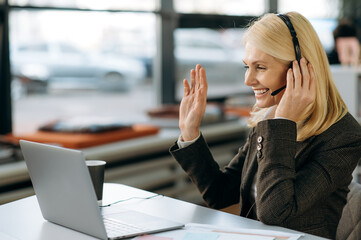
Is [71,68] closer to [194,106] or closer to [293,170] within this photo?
[194,106]

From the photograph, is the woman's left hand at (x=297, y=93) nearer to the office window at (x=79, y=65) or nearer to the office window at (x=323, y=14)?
the office window at (x=79, y=65)

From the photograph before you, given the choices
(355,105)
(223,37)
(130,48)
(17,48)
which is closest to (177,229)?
(17,48)

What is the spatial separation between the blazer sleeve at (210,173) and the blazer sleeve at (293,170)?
0.95ft

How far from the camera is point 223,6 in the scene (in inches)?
159

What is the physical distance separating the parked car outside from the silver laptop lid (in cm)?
174

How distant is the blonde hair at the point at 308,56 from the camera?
150 centimetres

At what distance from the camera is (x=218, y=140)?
3.42 meters

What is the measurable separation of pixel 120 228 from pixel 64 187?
173 millimetres

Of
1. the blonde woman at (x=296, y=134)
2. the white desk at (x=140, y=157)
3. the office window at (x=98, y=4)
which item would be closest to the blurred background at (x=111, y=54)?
the office window at (x=98, y=4)

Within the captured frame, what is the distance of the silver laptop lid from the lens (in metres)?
1.20

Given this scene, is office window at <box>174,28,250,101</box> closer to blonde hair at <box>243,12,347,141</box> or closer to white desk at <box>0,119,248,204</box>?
white desk at <box>0,119,248,204</box>

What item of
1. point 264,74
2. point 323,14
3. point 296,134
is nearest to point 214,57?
point 323,14

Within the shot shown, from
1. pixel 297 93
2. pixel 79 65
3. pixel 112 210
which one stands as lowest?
pixel 112 210

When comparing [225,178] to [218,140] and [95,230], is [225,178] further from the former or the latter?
[218,140]
